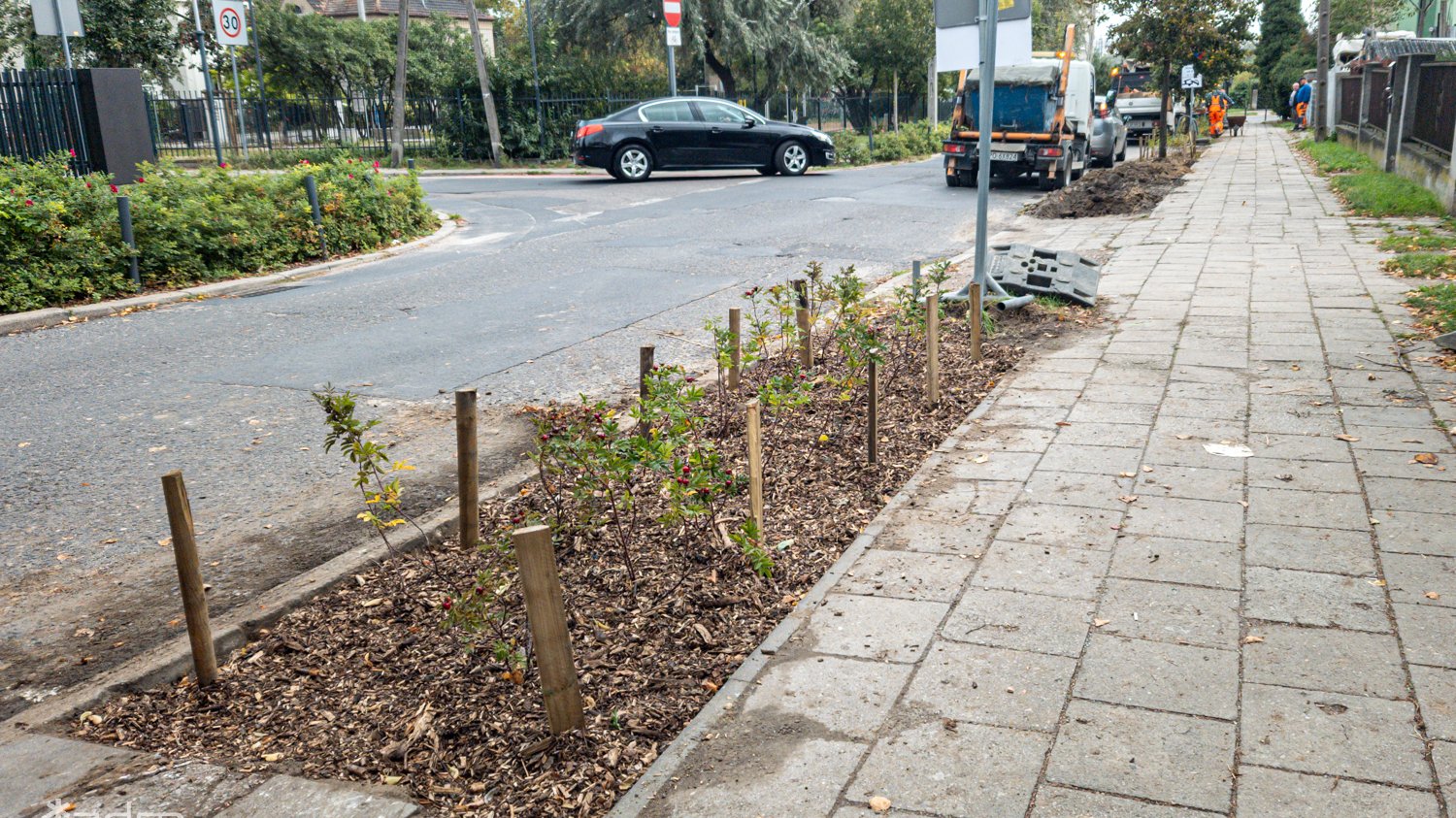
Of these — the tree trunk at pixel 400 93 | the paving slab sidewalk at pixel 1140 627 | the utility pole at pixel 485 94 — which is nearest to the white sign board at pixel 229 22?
the tree trunk at pixel 400 93

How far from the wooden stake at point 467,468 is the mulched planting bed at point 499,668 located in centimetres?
9

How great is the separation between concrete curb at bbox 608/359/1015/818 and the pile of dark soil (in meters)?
12.4

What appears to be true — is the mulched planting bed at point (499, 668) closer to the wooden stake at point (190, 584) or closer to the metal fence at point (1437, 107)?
the wooden stake at point (190, 584)

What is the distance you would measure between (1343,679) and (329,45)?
144 ft

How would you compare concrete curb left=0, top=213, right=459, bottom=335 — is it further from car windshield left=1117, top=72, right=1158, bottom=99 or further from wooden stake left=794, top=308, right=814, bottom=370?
car windshield left=1117, top=72, right=1158, bottom=99

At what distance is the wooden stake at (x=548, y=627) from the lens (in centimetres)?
288

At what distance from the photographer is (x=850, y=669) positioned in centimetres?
340

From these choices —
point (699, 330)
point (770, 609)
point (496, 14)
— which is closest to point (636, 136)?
point (699, 330)

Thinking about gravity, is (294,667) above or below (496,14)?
below

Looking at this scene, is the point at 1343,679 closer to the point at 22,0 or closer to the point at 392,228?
the point at 392,228

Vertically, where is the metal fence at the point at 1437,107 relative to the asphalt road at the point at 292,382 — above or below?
above

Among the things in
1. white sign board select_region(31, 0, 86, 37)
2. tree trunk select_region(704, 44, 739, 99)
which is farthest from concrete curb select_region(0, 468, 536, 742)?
tree trunk select_region(704, 44, 739, 99)

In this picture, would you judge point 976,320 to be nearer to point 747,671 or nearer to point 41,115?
point 747,671

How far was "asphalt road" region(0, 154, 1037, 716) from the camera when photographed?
442cm
